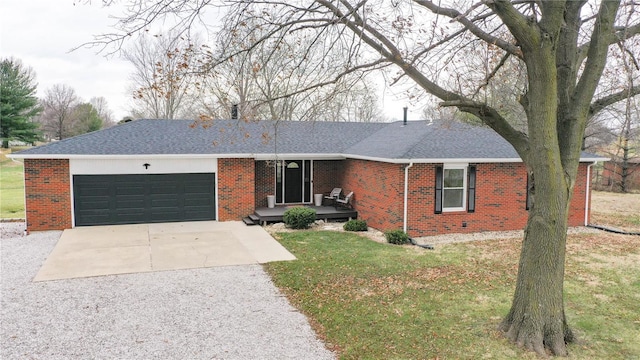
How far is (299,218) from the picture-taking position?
1456cm

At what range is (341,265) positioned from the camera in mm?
10148

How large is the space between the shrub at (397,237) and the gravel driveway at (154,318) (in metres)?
4.40

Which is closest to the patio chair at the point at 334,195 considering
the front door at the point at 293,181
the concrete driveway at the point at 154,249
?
the front door at the point at 293,181

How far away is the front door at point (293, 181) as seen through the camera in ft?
57.4

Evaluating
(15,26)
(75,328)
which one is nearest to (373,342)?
(75,328)

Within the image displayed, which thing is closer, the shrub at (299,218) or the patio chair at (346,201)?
the shrub at (299,218)

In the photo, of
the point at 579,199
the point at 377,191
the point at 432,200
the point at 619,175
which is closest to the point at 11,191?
the point at 377,191

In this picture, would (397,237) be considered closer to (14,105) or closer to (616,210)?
(616,210)

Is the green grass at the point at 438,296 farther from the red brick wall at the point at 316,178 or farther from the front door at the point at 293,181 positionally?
the front door at the point at 293,181

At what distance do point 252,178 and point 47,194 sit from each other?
21.3 ft

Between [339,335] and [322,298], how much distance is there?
155cm

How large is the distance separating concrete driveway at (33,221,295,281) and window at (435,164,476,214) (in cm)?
567

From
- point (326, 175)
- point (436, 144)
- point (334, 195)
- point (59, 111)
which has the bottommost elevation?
point (334, 195)

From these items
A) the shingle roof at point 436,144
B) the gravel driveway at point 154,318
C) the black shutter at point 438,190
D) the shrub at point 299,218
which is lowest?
the gravel driveway at point 154,318
